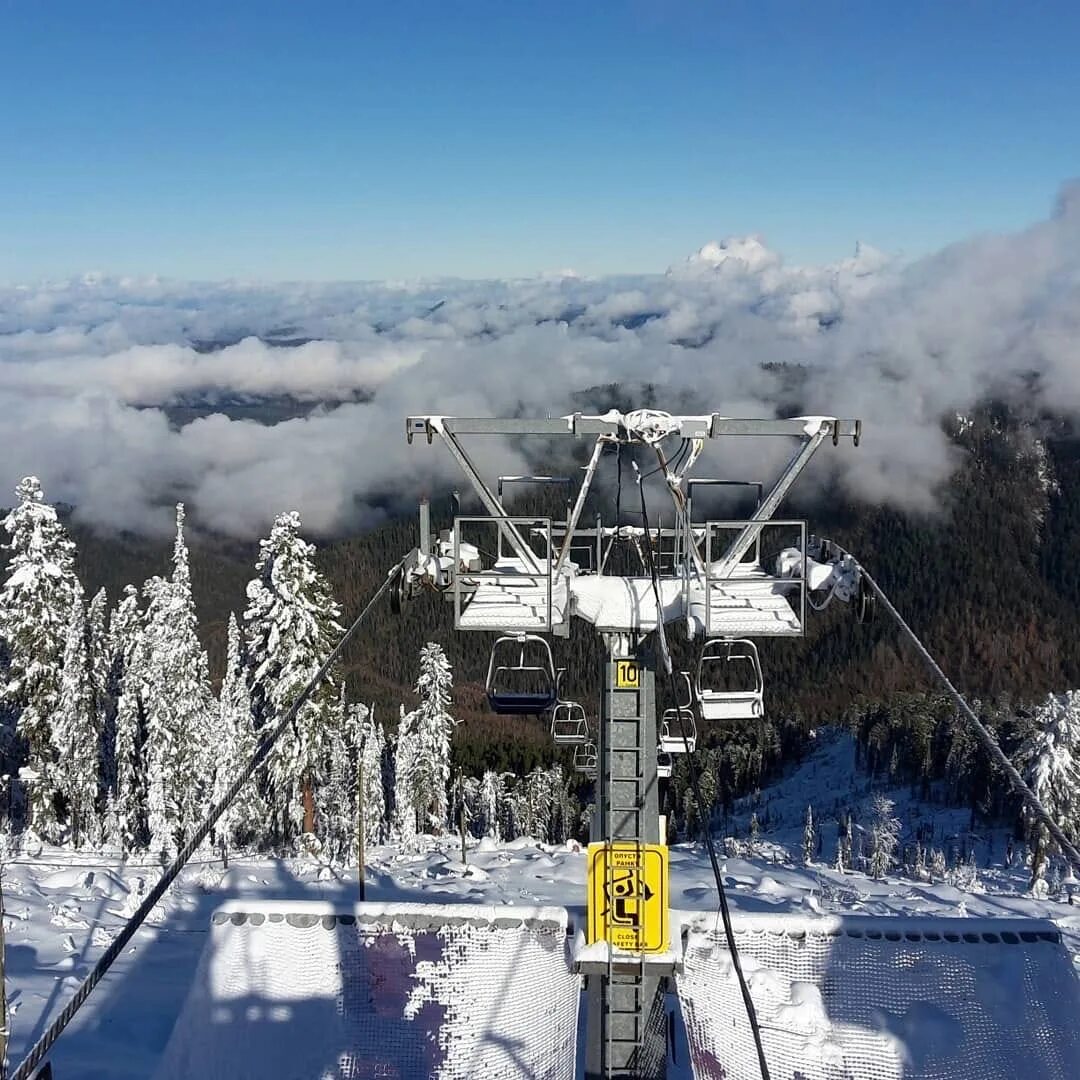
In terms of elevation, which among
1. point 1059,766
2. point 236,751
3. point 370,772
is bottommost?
point 370,772

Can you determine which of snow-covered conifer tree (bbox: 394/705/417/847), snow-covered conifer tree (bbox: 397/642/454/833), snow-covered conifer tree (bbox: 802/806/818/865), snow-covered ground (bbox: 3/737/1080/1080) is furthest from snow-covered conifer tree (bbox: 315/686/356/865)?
snow-covered ground (bbox: 3/737/1080/1080)

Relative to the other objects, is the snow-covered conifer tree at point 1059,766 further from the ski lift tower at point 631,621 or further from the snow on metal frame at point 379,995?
the ski lift tower at point 631,621

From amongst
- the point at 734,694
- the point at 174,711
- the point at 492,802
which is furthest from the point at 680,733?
the point at 492,802

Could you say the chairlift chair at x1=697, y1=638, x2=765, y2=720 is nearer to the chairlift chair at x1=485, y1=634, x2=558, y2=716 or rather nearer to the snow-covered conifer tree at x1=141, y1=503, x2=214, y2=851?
the chairlift chair at x1=485, y1=634, x2=558, y2=716

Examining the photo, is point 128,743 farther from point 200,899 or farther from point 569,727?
point 569,727

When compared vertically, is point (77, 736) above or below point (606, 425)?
below

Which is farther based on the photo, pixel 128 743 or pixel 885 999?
pixel 128 743

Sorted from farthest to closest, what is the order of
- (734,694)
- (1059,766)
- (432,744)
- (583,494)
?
(432,744) < (1059,766) < (583,494) < (734,694)
